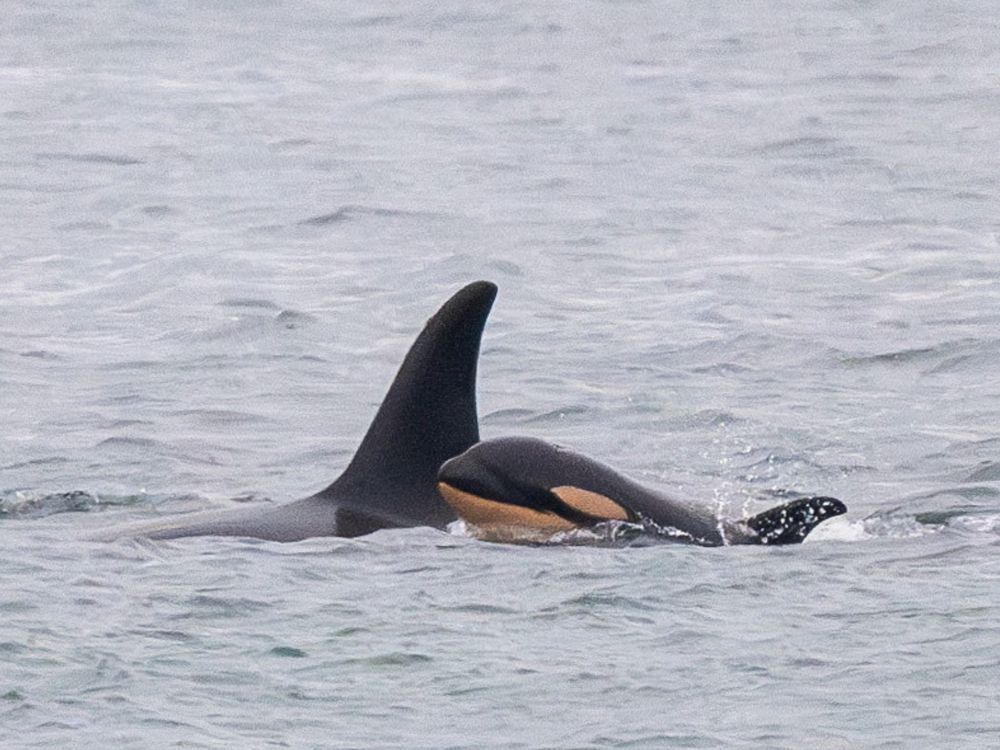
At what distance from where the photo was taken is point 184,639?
1147 cm

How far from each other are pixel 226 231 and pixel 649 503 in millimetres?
14216

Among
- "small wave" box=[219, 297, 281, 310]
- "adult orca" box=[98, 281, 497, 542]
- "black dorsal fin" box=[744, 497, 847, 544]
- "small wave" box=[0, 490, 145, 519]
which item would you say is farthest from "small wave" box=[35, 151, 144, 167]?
"black dorsal fin" box=[744, 497, 847, 544]

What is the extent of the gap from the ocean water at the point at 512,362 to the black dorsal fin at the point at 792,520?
0.21 meters

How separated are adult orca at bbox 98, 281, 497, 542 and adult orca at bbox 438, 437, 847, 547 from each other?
31cm

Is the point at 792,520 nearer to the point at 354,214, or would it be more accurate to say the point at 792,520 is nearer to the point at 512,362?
the point at 512,362

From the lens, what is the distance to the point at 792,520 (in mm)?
13523

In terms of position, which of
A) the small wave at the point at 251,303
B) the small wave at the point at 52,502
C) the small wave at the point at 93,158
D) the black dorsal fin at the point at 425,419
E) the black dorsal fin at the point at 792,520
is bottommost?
the small wave at the point at 251,303

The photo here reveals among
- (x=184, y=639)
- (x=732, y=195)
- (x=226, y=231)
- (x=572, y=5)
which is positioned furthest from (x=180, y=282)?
(x=572, y=5)

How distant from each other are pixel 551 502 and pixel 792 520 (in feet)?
4.28

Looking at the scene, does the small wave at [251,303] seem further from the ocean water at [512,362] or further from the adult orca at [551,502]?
the adult orca at [551,502]

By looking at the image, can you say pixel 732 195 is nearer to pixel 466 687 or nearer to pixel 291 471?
pixel 291 471

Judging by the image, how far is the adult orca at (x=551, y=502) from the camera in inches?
539

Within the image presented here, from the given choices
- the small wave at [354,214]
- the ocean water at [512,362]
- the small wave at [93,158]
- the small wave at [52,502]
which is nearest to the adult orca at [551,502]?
the ocean water at [512,362]

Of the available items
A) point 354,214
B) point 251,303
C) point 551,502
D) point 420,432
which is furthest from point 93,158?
point 551,502
